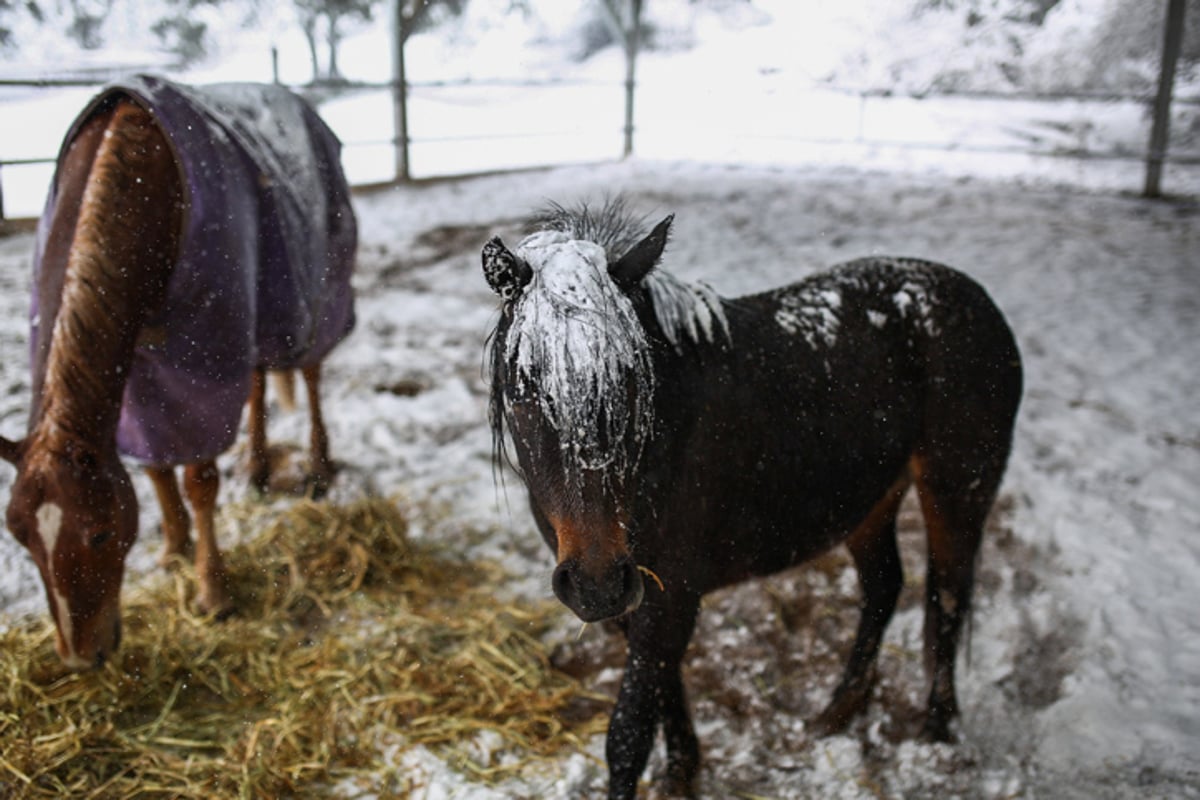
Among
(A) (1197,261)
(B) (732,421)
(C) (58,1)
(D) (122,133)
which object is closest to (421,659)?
(B) (732,421)

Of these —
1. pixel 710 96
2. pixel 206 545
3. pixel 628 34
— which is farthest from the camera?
pixel 628 34

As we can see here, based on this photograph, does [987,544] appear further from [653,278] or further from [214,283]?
[214,283]

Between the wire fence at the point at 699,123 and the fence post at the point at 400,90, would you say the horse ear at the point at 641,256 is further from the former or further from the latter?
the fence post at the point at 400,90

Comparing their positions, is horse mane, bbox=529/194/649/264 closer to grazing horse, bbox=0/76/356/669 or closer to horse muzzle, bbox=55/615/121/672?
grazing horse, bbox=0/76/356/669

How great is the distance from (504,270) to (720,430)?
0.67m

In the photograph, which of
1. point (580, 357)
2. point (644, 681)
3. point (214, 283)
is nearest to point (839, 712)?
point (644, 681)

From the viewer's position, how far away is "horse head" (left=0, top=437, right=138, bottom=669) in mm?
2018

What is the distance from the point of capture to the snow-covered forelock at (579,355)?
53.9 inches

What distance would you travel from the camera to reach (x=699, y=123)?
12.8 meters

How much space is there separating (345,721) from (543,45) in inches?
469

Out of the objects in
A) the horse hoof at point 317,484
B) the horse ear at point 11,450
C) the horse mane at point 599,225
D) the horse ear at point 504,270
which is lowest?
the horse hoof at point 317,484

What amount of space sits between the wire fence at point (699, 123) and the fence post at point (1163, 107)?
118mm

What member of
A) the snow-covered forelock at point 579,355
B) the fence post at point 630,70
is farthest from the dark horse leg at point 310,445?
the fence post at point 630,70

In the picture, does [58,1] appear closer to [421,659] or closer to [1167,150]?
[421,659]
